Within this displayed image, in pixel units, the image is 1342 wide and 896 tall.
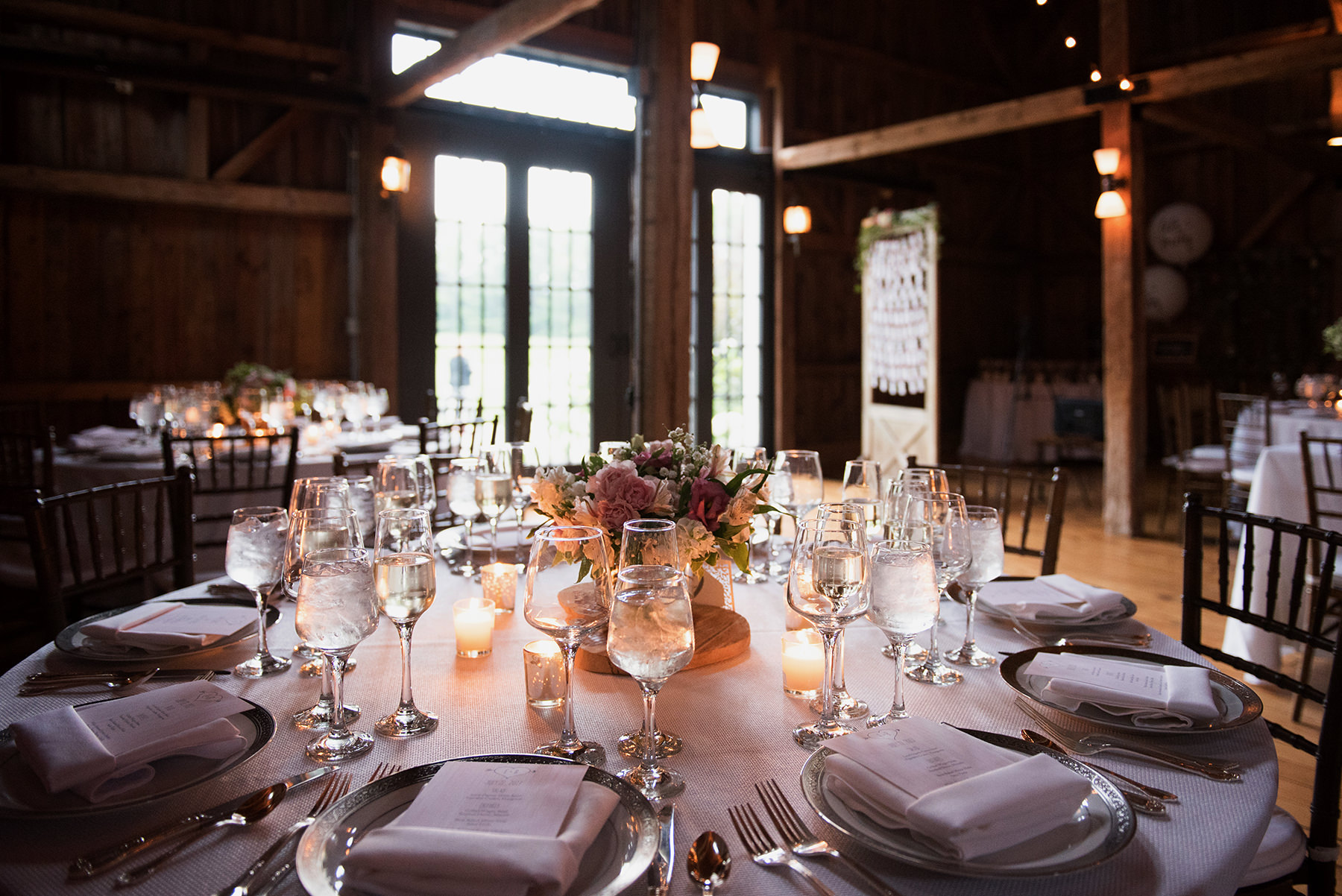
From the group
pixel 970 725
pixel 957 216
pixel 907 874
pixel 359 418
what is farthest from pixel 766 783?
pixel 957 216

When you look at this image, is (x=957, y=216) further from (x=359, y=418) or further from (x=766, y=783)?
(x=766, y=783)

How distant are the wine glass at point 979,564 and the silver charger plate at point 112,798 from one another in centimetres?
97

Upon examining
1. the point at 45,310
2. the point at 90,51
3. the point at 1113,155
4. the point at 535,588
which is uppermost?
the point at 90,51

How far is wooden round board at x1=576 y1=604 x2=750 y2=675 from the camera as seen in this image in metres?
1.34

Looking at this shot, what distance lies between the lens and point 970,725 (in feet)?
3.75

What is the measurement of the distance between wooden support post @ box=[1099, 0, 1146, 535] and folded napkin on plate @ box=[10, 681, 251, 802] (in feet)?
19.9

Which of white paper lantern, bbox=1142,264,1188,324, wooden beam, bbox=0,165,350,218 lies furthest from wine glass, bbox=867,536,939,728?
white paper lantern, bbox=1142,264,1188,324

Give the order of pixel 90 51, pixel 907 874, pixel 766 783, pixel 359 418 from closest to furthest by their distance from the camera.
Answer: pixel 907 874 < pixel 766 783 < pixel 359 418 < pixel 90 51

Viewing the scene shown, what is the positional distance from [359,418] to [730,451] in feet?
10.6

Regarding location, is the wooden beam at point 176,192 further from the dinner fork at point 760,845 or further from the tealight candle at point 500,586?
the dinner fork at point 760,845

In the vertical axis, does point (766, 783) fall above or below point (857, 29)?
below

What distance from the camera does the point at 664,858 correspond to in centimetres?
82

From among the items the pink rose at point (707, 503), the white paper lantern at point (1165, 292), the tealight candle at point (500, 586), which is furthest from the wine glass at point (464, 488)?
the white paper lantern at point (1165, 292)

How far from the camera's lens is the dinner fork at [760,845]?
31.7 inches
